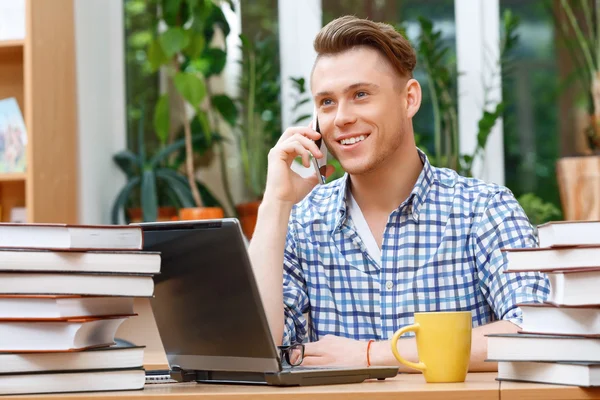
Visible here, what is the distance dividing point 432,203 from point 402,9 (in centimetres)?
165

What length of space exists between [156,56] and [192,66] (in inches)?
5.8

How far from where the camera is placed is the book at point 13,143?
305cm

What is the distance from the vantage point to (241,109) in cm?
354

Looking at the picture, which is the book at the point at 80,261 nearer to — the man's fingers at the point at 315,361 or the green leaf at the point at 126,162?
the man's fingers at the point at 315,361

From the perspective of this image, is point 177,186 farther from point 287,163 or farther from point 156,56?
point 287,163

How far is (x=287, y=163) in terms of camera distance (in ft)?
6.16

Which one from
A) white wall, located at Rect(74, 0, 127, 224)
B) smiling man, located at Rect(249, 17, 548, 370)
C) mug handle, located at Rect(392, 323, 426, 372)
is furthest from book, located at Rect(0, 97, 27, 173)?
mug handle, located at Rect(392, 323, 426, 372)

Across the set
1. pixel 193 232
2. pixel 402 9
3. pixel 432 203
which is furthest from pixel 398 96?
pixel 402 9

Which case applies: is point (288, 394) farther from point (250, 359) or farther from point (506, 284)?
point (506, 284)

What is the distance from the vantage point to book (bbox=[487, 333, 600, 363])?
3.81 feet

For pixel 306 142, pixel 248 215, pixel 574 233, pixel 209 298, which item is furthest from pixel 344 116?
pixel 248 215

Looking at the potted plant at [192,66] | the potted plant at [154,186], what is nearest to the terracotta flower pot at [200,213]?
the potted plant at [192,66]

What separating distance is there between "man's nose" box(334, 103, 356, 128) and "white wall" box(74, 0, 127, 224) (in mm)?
1610

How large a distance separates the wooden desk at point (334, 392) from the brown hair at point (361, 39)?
929 millimetres
